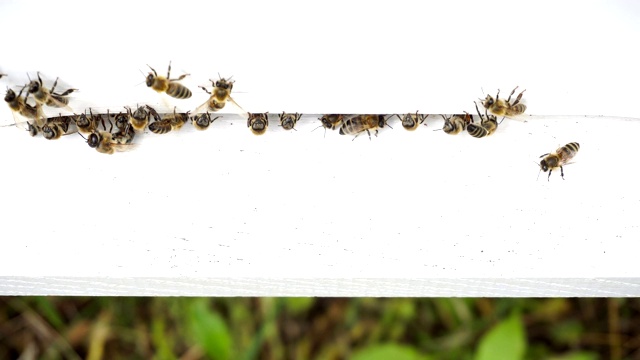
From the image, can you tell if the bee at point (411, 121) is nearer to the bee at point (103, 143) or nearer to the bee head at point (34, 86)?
the bee at point (103, 143)

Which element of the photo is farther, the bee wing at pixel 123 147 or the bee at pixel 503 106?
the bee wing at pixel 123 147

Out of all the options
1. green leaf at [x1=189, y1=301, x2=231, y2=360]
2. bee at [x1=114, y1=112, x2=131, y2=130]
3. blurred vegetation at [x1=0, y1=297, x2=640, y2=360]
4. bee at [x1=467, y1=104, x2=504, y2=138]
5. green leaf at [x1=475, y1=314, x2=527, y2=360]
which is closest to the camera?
bee at [x1=467, y1=104, x2=504, y2=138]

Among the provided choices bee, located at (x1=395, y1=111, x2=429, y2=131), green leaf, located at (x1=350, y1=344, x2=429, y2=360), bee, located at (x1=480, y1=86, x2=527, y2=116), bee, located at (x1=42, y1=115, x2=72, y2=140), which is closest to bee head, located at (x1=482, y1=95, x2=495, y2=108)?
bee, located at (x1=480, y1=86, x2=527, y2=116)

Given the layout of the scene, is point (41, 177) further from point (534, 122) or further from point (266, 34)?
point (534, 122)

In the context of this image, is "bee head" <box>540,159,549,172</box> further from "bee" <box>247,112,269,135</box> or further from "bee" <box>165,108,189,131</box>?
"bee" <box>165,108,189,131</box>

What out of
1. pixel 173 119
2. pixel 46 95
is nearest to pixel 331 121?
pixel 173 119

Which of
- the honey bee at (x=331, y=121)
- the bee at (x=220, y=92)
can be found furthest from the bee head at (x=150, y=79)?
the honey bee at (x=331, y=121)
